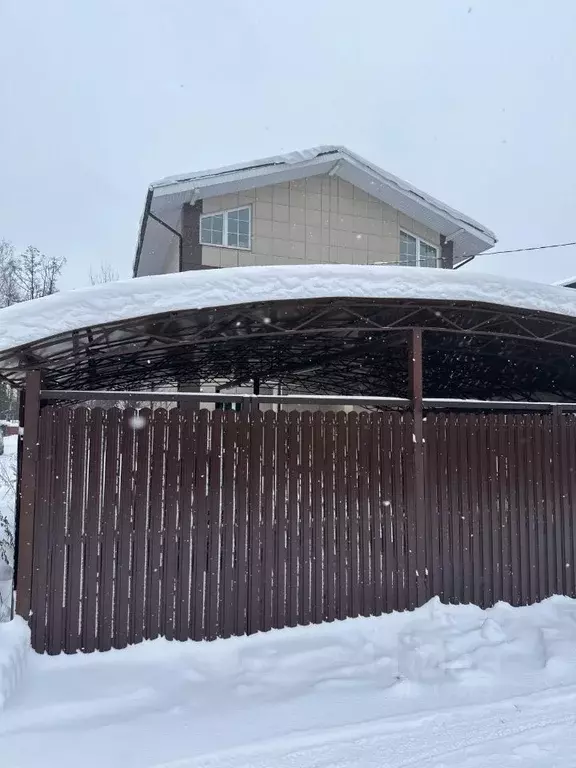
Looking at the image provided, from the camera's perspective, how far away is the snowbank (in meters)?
3.92

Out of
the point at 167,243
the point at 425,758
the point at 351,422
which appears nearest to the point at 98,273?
the point at 167,243

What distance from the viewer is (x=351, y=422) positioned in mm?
5742

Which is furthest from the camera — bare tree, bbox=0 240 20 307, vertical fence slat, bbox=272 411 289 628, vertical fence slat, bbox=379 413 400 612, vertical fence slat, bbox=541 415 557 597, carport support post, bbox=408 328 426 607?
bare tree, bbox=0 240 20 307

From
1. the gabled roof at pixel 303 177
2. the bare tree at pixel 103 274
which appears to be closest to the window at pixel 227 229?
the gabled roof at pixel 303 177

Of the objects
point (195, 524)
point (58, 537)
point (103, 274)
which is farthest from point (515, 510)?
point (103, 274)

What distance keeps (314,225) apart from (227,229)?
78.4 inches

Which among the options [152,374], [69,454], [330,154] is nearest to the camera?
[69,454]

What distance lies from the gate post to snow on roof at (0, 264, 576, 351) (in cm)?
66

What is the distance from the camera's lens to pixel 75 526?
4801 millimetres

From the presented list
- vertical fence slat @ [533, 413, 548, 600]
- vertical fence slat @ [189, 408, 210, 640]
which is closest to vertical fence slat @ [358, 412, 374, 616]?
vertical fence slat @ [189, 408, 210, 640]

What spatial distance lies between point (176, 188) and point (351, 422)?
21.9ft

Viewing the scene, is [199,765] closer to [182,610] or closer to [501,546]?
[182,610]

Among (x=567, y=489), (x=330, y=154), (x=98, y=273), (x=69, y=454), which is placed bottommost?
(x=567, y=489)

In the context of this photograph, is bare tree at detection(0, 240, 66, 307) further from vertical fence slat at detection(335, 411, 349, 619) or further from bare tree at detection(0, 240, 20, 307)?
vertical fence slat at detection(335, 411, 349, 619)
